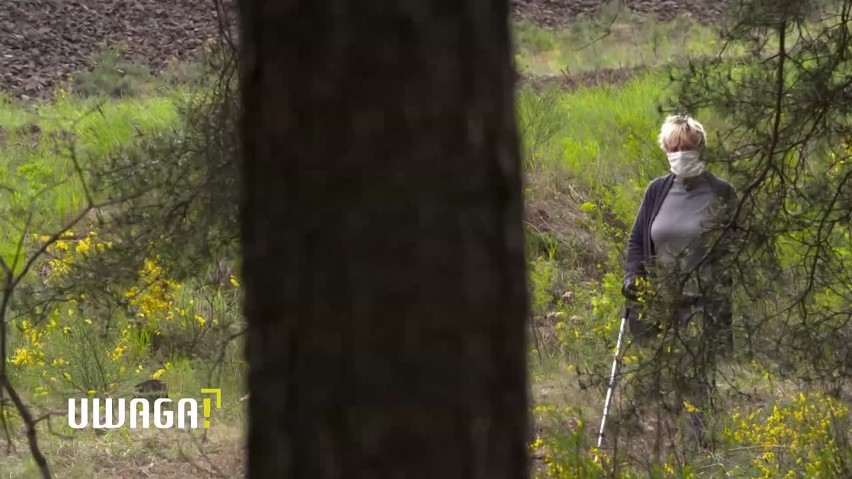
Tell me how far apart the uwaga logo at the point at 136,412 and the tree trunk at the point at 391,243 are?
576cm

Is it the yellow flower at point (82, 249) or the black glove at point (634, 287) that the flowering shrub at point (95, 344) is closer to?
the yellow flower at point (82, 249)

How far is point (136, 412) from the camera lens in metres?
8.34

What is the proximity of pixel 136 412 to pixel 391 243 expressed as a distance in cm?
640

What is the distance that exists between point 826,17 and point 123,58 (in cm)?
1392

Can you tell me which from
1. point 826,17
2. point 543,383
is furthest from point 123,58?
point 826,17

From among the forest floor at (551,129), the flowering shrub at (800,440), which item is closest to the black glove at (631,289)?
the forest floor at (551,129)

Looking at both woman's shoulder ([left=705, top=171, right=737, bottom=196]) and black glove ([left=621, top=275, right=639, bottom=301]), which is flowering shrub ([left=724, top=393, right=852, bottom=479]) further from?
woman's shoulder ([left=705, top=171, right=737, bottom=196])

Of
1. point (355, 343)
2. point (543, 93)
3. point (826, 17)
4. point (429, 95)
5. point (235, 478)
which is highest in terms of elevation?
point (543, 93)

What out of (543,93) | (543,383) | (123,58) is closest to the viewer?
(543,383)

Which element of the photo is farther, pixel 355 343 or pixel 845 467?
pixel 845 467

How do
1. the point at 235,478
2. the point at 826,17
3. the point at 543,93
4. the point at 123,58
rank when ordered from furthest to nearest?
1. the point at 123,58
2. the point at 543,93
3. the point at 235,478
4. the point at 826,17

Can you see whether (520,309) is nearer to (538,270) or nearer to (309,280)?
(309,280)

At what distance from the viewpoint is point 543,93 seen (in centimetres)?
1622

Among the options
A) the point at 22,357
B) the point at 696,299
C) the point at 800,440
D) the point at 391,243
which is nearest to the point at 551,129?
→ the point at 22,357
